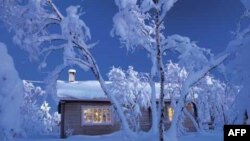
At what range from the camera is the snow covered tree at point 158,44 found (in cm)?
1909

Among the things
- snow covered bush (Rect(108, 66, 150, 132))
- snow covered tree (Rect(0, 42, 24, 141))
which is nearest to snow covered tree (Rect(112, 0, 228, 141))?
snow covered tree (Rect(0, 42, 24, 141))

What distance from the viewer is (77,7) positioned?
19.6 meters

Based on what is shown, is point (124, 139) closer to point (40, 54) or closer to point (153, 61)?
point (153, 61)

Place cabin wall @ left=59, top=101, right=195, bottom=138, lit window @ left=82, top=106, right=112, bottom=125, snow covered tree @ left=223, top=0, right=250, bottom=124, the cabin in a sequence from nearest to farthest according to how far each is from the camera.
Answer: snow covered tree @ left=223, top=0, right=250, bottom=124 < the cabin < cabin wall @ left=59, top=101, right=195, bottom=138 < lit window @ left=82, top=106, right=112, bottom=125

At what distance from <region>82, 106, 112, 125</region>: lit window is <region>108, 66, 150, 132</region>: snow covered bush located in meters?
2.32

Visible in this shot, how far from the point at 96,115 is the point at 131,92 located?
5.14 m

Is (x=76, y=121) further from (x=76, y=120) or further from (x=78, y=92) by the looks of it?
(x=78, y=92)

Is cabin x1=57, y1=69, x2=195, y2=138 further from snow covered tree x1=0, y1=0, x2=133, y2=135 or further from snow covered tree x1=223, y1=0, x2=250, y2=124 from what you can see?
snow covered tree x1=223, y1=0, x2=250, y2=124

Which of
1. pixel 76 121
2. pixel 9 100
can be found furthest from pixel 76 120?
pixel 9 100

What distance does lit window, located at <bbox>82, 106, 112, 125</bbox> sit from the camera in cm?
3106

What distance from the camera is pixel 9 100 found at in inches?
647

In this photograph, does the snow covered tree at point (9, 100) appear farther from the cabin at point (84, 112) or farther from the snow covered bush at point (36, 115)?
the cabin at point (84, 112)

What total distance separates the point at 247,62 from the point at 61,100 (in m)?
19.7

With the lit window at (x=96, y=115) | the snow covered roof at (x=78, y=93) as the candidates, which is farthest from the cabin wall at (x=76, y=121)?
the snow covered roof at (x=78, y=93)
